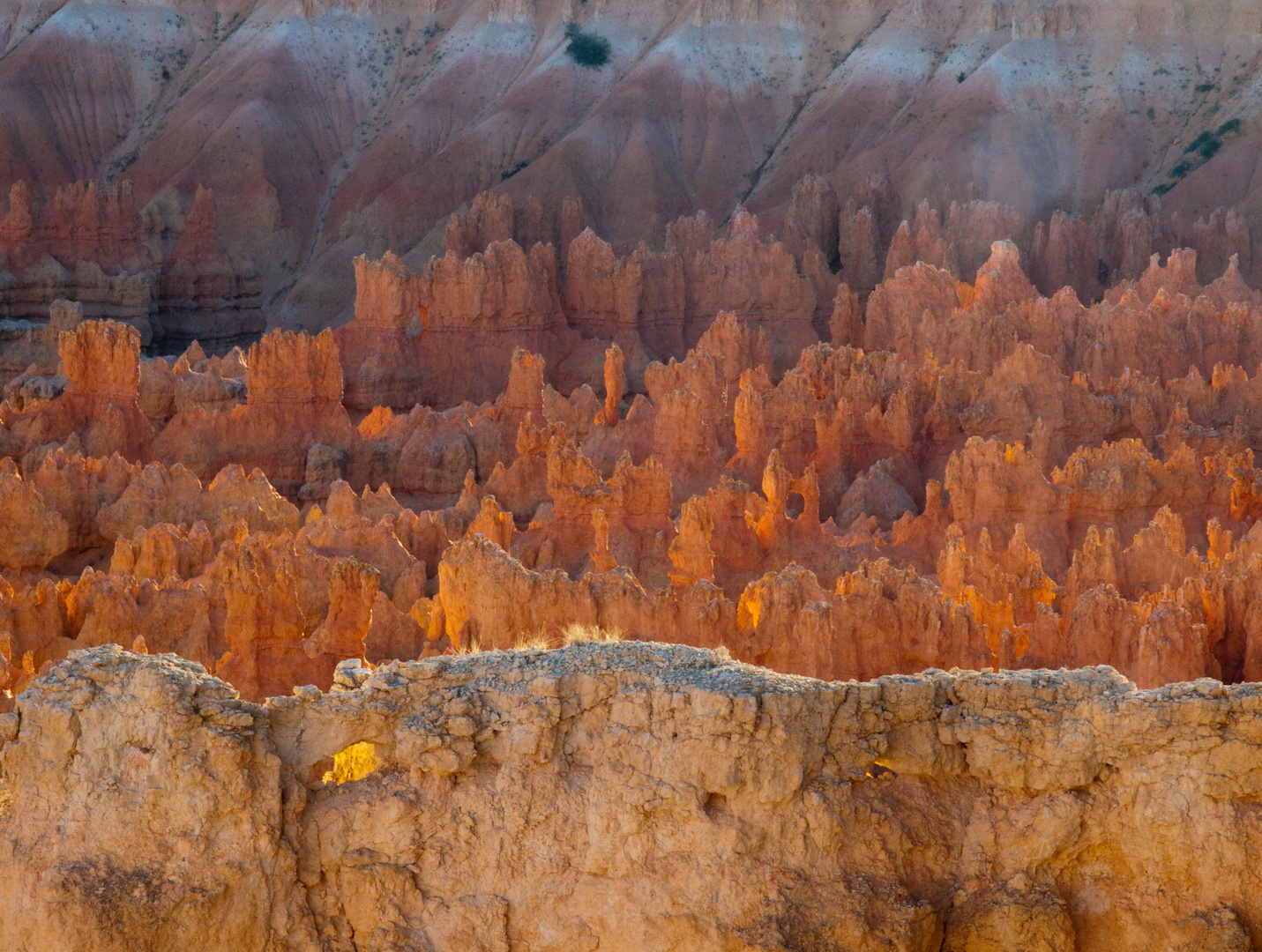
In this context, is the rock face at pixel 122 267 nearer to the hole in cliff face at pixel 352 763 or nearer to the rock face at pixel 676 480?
the rock face at pixel 676 480

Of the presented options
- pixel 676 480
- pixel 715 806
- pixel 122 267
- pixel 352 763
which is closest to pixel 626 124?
pixel 122 267

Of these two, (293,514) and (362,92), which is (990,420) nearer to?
(293,514)

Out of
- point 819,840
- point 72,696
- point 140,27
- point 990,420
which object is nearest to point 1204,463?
point 990,420

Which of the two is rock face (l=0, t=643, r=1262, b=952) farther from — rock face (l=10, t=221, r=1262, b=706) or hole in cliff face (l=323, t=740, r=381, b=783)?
rock face (l=10, t=221, r=1262, b=706)

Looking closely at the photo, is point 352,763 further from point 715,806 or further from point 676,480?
point 676,480

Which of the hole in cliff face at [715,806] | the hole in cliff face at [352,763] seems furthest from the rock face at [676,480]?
the hole in cliff face at [715,806]
